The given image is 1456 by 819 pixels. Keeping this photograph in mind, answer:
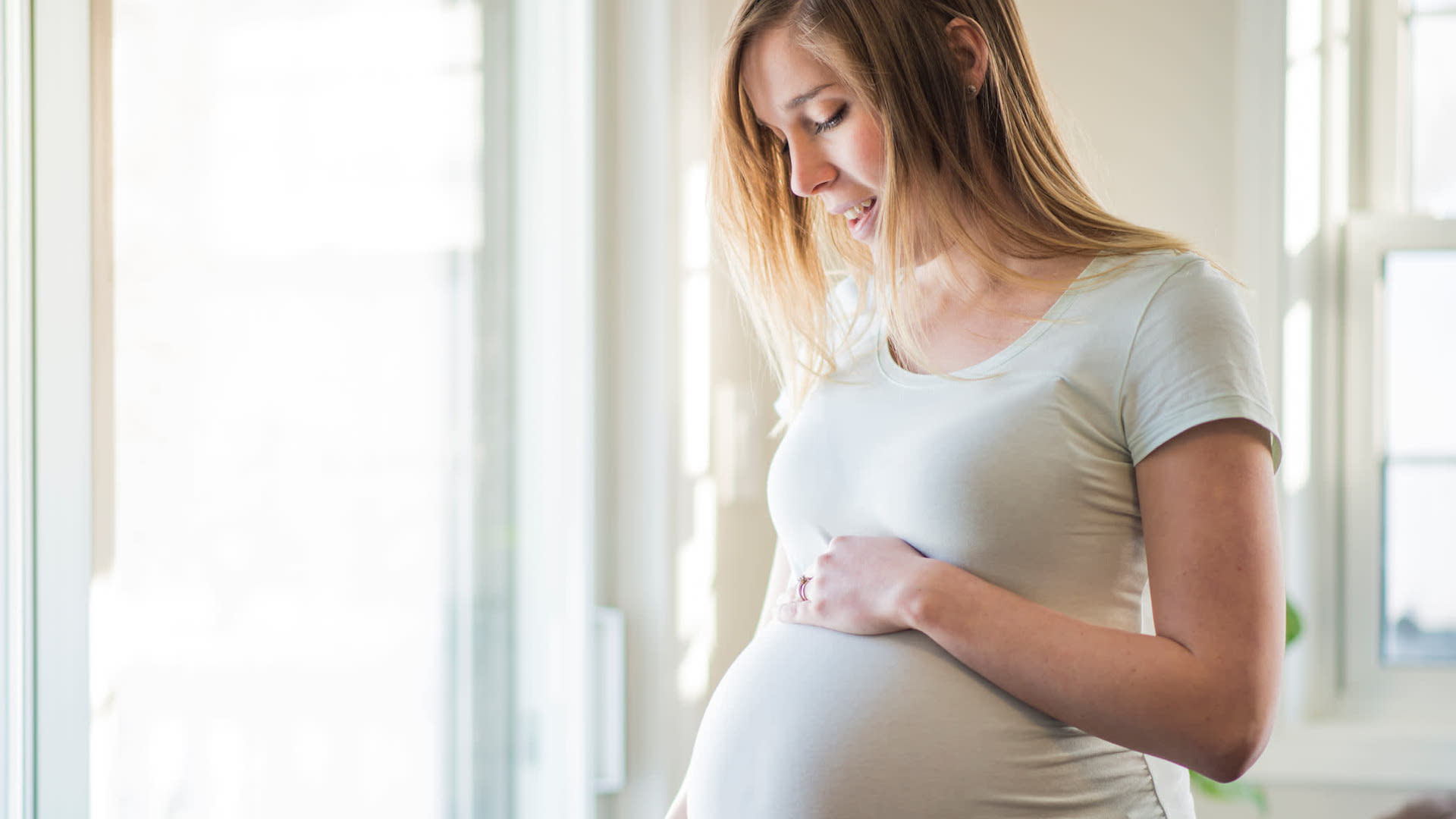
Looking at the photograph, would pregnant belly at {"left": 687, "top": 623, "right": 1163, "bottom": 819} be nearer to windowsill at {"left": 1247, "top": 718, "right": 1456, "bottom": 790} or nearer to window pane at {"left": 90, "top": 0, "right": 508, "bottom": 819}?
window pane at {"left": 90, "top": 0, "right": 508, "bottom": 819}

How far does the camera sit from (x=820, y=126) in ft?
3.06

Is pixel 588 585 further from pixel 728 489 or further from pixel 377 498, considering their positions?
pixel 377 498

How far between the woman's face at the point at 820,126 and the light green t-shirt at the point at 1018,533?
0.19m

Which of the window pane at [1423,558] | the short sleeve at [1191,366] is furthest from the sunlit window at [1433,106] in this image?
the short sleeve at [1191,366]

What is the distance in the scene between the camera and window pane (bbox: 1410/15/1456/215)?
1912mm

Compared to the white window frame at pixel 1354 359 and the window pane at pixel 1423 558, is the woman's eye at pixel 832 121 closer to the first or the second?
the white window frame at pixel 1354 359

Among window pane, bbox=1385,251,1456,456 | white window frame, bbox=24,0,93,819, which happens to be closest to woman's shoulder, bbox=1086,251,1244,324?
white window frame, bbox=24,0,93,819

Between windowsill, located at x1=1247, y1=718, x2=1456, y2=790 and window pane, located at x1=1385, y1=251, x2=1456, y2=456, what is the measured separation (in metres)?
0.49

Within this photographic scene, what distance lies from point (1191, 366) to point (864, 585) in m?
0.28

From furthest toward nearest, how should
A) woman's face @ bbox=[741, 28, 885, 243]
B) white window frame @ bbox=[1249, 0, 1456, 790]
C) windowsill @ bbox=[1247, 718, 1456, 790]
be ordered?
white window frame @ bbox=[1249, 0, 1456, 790], windowsill @ bbox=[1247, 718, 1456, 790], woman's face @ bbox=[741, 28, 885, 243]

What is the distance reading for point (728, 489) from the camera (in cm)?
168

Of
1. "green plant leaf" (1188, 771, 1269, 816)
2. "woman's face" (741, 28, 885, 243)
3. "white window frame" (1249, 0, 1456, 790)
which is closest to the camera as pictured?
"woman's face" (741, 28, 885, 243)

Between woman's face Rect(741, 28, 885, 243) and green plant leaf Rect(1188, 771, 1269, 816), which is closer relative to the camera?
woman's face Rect(741, 28, 885, 243)

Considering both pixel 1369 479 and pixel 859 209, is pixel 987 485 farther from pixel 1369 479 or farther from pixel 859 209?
pixel 1369 479
